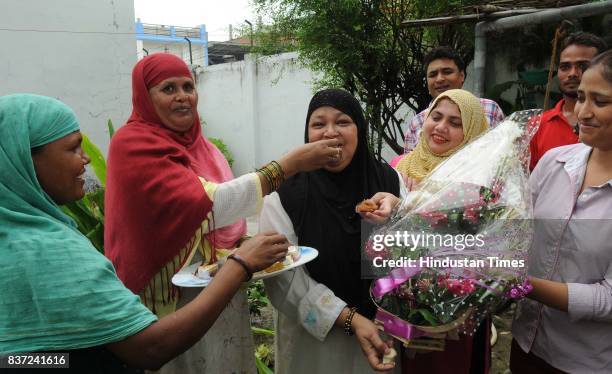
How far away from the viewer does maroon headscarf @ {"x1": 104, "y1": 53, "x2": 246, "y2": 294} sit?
6.08 feet

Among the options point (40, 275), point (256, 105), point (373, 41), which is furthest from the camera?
point (256, 105)

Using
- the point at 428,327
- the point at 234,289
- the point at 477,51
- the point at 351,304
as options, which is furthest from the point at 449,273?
the point at 477,51

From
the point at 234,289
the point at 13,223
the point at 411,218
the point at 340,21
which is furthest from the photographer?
the point at 340,21

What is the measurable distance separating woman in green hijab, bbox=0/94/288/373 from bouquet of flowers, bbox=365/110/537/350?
0.67m

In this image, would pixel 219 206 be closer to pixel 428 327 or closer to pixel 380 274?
pixel 380 274

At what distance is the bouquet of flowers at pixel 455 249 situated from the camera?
1.53 meters

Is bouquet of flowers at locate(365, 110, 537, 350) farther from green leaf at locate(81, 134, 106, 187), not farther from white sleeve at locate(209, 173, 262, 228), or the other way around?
green leaf at locate(81, 134, 106, 187)

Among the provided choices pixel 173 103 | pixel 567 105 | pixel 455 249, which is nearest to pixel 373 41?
pixel 567 105

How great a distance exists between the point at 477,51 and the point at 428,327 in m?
4.33

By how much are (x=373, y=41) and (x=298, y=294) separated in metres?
4.95

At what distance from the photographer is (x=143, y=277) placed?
1.92 m

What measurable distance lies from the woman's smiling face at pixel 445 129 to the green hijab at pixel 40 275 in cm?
167

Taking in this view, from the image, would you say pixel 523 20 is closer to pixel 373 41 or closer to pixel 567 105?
pixel 567 105

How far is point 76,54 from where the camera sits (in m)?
5.28
